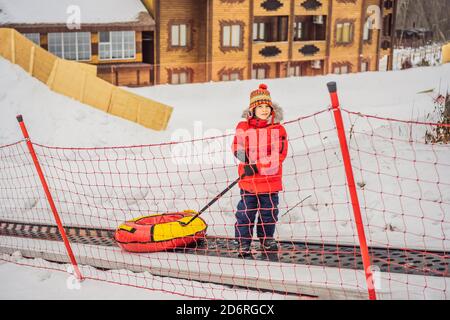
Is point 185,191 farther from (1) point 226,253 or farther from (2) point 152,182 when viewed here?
(1) point 226,253

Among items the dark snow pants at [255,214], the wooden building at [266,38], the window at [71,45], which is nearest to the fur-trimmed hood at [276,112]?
the dark snow pants at [255,214]

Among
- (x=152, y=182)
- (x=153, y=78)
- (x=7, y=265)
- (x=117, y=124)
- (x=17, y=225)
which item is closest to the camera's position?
(x=7, y=265)

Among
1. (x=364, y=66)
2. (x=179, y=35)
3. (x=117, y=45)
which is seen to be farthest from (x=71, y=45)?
(x=364, y=66)

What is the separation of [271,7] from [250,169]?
16.1 m

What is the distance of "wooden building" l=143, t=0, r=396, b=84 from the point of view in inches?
766

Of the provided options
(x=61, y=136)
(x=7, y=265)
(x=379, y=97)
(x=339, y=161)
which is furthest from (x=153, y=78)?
(x=7, y=265)

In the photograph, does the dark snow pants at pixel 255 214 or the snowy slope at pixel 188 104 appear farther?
the snowy slope at pixel 188 104

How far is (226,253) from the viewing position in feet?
19.5

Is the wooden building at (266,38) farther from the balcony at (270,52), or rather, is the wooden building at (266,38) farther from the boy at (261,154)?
the boy at (261,154)

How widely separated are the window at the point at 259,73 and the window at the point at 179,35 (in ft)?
9.42

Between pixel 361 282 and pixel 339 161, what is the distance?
10.4 feet

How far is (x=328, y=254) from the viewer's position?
568 cm

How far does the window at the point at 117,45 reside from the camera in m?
18.6
